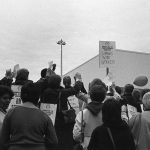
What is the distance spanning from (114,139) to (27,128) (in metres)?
1.05

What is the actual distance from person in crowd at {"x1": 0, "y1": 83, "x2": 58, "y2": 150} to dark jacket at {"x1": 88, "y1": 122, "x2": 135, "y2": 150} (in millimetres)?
517

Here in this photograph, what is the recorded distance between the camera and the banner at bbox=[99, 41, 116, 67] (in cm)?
971

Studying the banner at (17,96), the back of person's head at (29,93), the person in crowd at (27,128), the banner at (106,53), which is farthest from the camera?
the banner at (106,53)

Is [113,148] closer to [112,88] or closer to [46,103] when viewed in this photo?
[46,103]

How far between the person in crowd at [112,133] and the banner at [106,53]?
5.43m

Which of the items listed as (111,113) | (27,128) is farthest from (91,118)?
(27,128)

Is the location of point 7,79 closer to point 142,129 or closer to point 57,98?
point 57,98

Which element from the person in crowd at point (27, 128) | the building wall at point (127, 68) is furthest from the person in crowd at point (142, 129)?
the building wall at point (127, 68)

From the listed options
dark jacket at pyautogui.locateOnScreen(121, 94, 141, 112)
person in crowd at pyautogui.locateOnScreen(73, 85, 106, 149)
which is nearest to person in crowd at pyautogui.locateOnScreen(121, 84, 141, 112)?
dark jacket at pyautogui.locateOnScreen(121, 94, 141, 112)

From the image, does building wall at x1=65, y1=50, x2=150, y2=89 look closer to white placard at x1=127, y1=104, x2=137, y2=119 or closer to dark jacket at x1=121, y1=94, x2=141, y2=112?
dark jacket at x1=121, y1=94, x2=141, y2=112

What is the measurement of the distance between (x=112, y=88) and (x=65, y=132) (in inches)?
57.5

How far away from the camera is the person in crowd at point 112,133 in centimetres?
422

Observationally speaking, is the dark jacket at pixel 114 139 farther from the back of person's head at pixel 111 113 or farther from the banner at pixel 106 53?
the banner at pixel 106 53

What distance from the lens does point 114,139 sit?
4215mm
